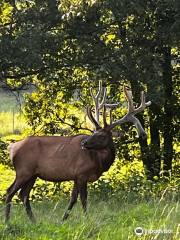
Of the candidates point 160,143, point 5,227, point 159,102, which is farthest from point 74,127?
point 5,227

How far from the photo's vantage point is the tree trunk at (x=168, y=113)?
1497cm

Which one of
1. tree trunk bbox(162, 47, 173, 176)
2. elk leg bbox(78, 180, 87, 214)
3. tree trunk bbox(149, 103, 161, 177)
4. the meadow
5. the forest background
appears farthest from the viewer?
tree trunk bbox(162, 47, 173, 176)

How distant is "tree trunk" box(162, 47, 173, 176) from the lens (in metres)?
15.0

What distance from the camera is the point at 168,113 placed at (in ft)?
49.6

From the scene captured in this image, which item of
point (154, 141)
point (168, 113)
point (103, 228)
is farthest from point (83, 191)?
point (154, 141)

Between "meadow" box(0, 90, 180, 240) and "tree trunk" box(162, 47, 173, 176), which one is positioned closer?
"meadow" box(0, 90, 180, 240)

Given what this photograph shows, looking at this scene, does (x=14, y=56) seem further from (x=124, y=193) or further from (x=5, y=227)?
(x=5, y=227)

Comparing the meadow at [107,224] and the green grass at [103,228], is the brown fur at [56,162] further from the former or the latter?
the green grass at [103,228]

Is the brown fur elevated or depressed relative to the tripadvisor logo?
elevated

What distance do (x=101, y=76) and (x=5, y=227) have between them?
706 cm

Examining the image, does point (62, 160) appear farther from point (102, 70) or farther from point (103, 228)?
point (102, 70)

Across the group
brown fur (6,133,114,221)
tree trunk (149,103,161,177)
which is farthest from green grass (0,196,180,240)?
tree trunk (149,103,161,177)

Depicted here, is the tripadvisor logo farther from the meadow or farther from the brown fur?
the brown fur

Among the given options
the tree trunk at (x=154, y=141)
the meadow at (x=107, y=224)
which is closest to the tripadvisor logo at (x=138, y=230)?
the meadow at (x=107, y=224)
